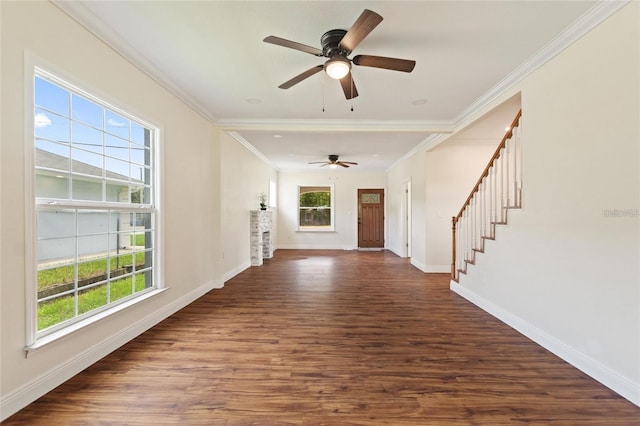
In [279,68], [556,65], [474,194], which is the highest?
[279,68]

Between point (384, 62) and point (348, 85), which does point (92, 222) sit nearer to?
point (348, 85)

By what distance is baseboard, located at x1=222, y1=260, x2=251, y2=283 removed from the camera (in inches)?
192

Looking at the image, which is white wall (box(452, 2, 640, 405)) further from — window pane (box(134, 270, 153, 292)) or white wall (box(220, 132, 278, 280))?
white wall (box(220, 132, 278, 280))

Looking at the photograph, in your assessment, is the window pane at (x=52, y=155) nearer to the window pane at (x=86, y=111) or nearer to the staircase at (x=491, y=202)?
the window pane at (x=86, y=111)

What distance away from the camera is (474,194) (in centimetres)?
401

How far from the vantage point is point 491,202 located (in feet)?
11.5

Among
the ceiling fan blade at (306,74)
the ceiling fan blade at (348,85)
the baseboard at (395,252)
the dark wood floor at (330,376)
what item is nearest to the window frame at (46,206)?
the dark wood floor at (330,376)

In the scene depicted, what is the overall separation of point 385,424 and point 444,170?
4.97 meters

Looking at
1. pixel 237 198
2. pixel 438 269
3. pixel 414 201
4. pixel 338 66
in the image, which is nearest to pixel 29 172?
pixel 338 66

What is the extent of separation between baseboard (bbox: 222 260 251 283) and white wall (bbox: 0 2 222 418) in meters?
1.08

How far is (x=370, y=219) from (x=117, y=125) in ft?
25.3

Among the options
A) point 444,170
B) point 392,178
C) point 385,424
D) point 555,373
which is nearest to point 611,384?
point 555,373

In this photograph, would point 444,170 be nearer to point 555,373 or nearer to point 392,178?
point 392,178

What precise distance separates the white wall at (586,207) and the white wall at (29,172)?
12.8 ft
